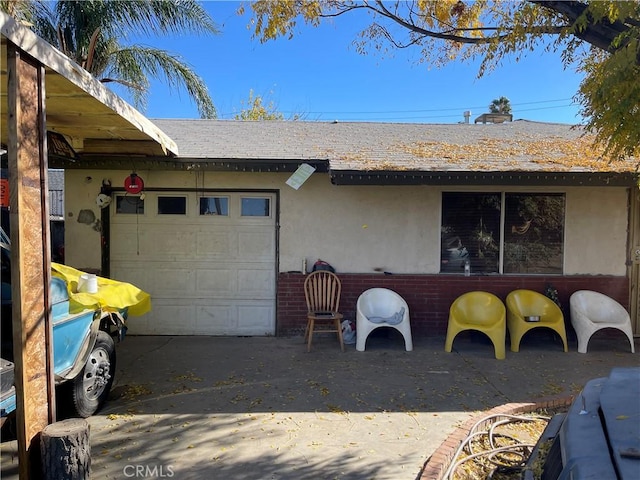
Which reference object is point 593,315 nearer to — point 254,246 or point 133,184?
point 254,246

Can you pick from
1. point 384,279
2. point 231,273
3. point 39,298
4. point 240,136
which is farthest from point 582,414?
point 240,136

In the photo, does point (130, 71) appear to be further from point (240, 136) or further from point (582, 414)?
point (582, 414)

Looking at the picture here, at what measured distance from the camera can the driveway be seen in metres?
3.41

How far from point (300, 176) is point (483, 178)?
2.58 metres

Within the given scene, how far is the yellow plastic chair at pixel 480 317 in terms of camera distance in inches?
236

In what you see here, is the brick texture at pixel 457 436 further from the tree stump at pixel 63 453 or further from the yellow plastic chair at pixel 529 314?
the tree stump at pixel 63 453

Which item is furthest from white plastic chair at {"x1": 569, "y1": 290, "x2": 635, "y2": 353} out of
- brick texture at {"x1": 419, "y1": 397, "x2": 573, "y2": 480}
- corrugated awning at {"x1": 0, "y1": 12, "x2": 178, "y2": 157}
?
corrugated awning at {"x1": 0, "y1": 12, "x2": 178, "y2": 157}

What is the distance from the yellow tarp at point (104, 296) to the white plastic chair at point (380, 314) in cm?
286

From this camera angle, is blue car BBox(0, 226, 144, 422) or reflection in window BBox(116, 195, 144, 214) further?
reflection in window BBox(116, 195, 144, 214)

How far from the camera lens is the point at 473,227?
7.09m

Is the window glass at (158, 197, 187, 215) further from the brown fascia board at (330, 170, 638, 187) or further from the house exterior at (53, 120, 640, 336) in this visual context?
the brown fascia board at (330, 170, 638, 187)

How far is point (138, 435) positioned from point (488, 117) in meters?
12.1

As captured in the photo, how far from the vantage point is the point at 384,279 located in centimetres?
697

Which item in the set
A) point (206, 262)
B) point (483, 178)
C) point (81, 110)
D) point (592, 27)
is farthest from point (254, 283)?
point (592, 27)
